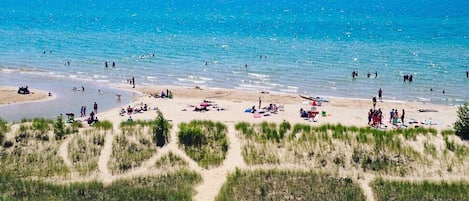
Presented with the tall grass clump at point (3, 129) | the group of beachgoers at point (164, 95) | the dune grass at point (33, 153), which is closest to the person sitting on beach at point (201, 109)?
the group of beachgoers at point (164, 95)

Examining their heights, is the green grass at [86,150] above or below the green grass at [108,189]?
above

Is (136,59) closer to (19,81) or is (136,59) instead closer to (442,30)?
(19,81)

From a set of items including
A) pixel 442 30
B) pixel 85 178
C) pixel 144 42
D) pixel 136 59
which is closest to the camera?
pixel 85 178

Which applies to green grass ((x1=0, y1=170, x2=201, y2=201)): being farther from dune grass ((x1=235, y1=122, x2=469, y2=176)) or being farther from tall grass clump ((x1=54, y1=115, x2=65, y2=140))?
dune grass ((x1=235, y1=122, x2=469, y2=176))

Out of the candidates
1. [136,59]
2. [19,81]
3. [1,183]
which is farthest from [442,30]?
[1,183]

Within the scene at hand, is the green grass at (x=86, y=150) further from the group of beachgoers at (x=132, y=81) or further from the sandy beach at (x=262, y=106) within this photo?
the group of beachgoers at (x=132, y=81)

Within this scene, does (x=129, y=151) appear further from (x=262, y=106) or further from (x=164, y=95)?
(x=164, y=95)
